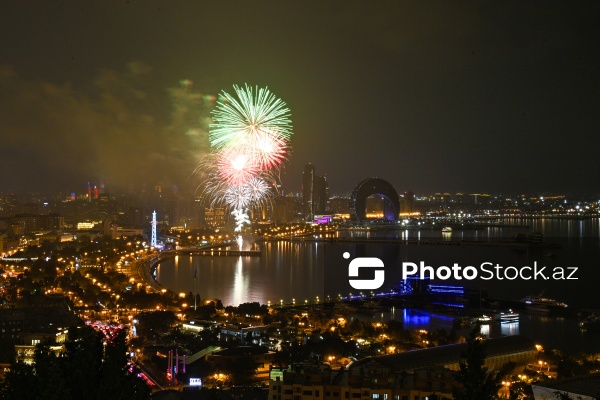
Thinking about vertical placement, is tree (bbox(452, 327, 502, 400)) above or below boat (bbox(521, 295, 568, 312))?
above

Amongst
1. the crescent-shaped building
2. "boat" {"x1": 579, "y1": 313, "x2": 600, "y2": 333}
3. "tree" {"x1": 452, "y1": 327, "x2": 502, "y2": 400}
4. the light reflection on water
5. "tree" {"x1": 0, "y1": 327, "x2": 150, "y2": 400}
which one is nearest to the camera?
"tree" {"x1": 0, "y1": 327, "x2": 150, "y2": 400}
